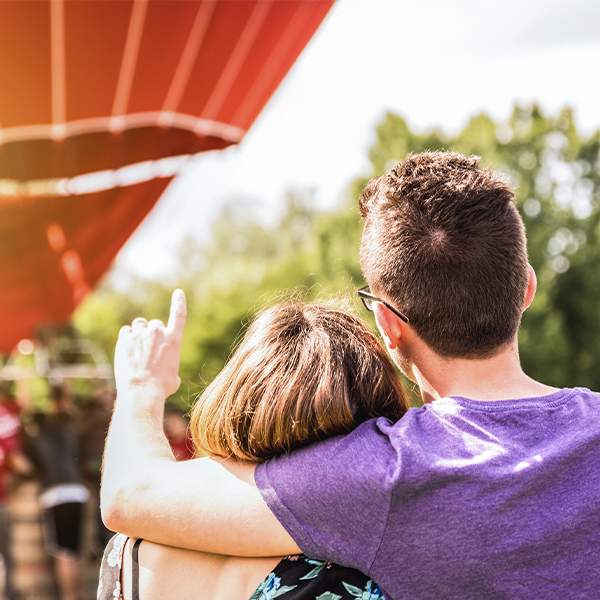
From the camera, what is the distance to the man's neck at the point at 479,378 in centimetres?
124

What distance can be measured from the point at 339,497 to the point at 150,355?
1.81 feet

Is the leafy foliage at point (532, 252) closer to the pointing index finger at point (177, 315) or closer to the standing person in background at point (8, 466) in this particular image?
the standing person in background at point (8, 466)

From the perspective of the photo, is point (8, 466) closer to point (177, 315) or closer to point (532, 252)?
point (177, 315)

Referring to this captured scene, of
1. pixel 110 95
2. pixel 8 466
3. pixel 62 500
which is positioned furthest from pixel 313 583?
pixel 110 95

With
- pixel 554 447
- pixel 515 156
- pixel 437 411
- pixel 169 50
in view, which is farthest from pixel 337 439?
pixel 515 156

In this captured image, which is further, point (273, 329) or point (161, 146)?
point (161, 146)

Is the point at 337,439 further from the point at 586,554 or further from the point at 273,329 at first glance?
the point at 586,554

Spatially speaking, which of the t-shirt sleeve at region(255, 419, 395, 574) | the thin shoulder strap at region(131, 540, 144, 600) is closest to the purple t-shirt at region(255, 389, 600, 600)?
the t-shirt sleeve at region(255, 419, 395, 574)

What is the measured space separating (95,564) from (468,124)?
914 inches

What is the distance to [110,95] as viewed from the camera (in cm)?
613

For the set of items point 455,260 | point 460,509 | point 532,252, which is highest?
point 455,260

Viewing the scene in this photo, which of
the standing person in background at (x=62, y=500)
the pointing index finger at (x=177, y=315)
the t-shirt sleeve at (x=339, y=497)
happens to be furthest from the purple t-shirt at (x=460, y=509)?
the standing person in background at (x=62, y=500)

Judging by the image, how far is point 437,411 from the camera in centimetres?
119

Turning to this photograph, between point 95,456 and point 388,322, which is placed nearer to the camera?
point 388,322
